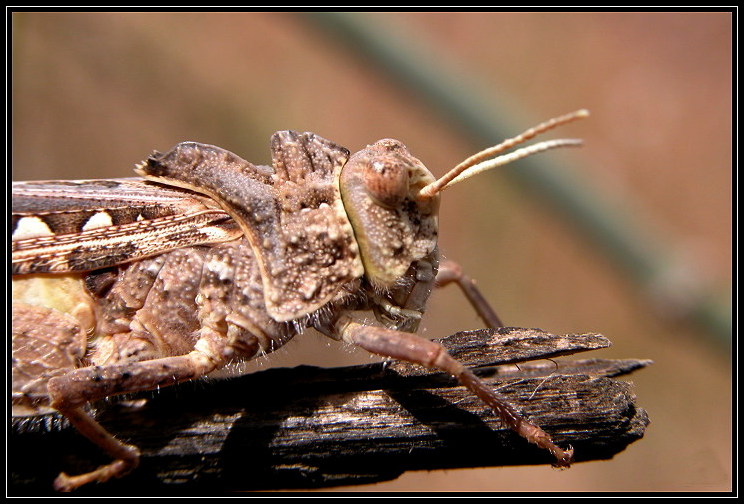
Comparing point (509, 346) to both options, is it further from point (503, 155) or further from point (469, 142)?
point (469, 142)

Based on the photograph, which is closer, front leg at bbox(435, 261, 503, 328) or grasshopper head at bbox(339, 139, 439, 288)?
grasshopper head at bbox(339, 139, 439, 288)

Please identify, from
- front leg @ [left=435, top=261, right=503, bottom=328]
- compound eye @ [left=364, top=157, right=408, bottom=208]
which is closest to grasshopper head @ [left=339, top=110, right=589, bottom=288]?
compound eye @ [left=364, top=157, right=408, bottom=208]

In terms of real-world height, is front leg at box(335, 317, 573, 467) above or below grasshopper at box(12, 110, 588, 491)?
below

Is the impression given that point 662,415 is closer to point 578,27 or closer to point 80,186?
point 578,27

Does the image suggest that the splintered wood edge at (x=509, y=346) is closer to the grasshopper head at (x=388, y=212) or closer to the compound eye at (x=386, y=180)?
the grasshopper head at (x=388, y=212)

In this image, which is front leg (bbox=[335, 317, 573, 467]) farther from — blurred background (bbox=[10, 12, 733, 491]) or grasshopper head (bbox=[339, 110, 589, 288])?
blurred background (bbox=[10, 12, 733, 491])

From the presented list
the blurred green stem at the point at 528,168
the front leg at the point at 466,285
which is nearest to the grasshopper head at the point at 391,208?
the front leg at the point at 466,285

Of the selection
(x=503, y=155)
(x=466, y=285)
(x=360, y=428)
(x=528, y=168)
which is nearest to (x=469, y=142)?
(x=528, y=168)

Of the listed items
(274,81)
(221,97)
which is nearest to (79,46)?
(221,97)

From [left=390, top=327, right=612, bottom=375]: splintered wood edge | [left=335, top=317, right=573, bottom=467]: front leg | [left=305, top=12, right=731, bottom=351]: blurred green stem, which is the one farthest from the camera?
[left=305, top=12, right=731, bottom=351]: blurred green stem
